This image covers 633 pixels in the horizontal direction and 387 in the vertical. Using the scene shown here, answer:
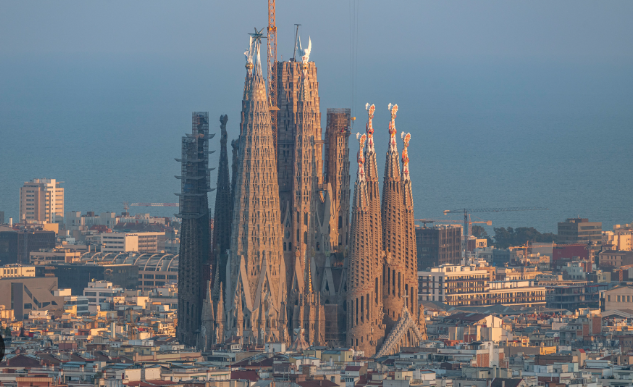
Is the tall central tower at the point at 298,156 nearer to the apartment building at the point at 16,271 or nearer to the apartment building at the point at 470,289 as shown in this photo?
the apartment building at the point at 470,289

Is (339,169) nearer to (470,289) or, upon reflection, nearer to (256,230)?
(256,230)

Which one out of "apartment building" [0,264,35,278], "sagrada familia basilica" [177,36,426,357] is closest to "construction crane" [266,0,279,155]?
"sagrada familia basilica" [177,36,426,357]

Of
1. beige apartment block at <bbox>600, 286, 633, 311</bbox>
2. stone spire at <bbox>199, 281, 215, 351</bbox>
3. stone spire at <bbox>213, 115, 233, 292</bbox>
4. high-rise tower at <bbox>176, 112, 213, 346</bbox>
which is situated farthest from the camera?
beige apartment block at <bbox>600, 286, 633, 311</bbox>

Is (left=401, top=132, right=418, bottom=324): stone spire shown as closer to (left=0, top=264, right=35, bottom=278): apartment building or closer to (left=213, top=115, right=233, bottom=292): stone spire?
(left=213, top=115, right=233, bottom=292): stone spire

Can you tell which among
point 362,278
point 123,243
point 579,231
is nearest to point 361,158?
point 362,278

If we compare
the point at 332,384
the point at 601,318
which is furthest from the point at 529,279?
the point at 332,384

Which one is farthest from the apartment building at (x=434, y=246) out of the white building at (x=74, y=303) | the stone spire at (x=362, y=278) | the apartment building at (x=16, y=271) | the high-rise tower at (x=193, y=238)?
the stone spire at (x=362, y=278)

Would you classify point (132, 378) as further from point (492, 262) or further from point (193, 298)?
point (492, 262)
